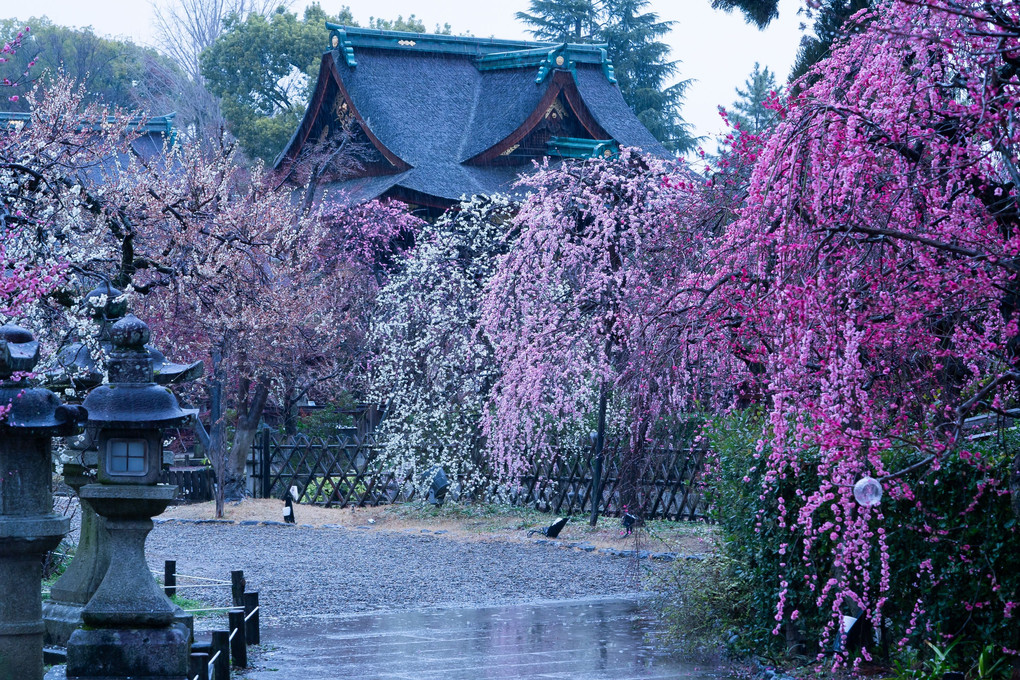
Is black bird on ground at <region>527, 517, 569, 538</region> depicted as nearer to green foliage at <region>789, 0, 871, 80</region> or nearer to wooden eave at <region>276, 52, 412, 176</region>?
green foliage at <region>789, 0, 871, 80</region>

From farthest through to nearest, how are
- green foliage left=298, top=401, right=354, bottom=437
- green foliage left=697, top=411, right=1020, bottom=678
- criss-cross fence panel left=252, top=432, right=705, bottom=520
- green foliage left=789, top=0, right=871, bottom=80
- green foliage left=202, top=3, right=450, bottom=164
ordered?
green foliage left=202, top=3, right=450, bottom=164, green foliage left=298, top=401, right=354, bottom=437, criss-cross fence panel left=252, top=432, right=705, bottom=520, green foliage left=789, top=0, right=871, bottom=80, green foliage left=697, top=411, right=1020, bottom=678

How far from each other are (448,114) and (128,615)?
25.8 meters

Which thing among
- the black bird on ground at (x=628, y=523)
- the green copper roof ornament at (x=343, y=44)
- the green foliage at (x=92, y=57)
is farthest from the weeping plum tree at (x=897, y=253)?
the green foliage at (x=92, y=57)

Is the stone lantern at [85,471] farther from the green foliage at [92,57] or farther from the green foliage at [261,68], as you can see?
the green foliage at [92,57]

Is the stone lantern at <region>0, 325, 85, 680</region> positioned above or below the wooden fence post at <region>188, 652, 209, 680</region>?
above

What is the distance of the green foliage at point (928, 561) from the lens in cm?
668

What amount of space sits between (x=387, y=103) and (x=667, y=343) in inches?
915

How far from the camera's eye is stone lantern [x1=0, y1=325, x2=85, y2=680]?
23.1ft

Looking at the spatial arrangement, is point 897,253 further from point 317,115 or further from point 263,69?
point 263,69

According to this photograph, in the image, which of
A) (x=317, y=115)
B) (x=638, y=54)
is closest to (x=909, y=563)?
(x=317, y=115)

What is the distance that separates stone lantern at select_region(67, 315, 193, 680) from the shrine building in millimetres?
19167

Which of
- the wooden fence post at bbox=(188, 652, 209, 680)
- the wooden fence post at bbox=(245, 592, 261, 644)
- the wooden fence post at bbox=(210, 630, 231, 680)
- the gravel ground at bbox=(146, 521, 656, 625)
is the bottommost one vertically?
the gravel ground at bbox=(146, 521, 656, 625)

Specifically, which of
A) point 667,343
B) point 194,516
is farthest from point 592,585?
point 194,516

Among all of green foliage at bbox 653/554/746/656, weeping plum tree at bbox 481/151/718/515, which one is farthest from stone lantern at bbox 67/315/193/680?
weeping plum tree at bbox 481/151/718/515
